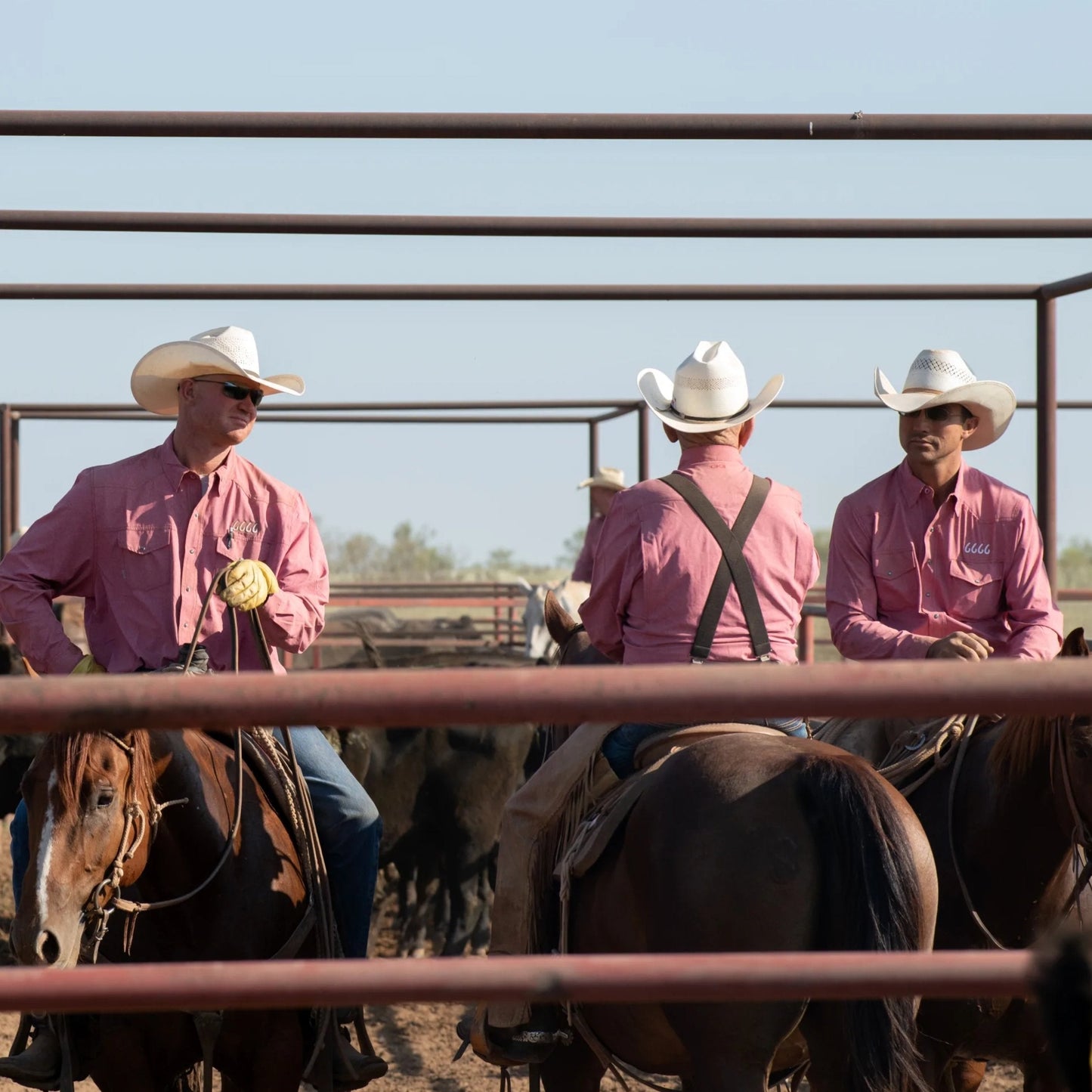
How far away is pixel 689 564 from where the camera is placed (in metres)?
3.63

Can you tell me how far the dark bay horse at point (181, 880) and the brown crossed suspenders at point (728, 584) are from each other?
125cm

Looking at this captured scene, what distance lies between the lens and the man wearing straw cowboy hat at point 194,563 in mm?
3955

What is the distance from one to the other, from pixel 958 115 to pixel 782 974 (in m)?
2.33

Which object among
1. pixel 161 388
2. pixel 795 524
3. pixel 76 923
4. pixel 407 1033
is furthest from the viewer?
pixel 407 1033

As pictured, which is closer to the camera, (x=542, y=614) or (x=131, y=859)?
(x=131, y=859)

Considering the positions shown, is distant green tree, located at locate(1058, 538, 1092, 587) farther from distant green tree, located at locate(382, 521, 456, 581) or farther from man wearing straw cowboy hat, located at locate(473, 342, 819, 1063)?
man wearing straw cowboy hat, located at locate(473, 342, 819, 1063)

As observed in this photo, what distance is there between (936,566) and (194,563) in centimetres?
231

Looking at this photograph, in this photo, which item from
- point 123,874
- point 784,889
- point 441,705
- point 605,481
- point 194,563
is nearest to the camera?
point 441,705

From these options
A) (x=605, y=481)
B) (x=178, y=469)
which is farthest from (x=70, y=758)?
(x=605, y=481)

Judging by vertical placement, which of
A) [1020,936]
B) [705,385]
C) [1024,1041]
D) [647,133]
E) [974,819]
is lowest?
[1024,1041]

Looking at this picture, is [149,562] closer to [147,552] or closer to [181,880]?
[147,552]

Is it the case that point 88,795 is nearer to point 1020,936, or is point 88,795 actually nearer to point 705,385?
point 705,385

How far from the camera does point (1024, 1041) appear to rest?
3.79m

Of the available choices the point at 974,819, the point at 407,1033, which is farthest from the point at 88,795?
the point at 407,1033
